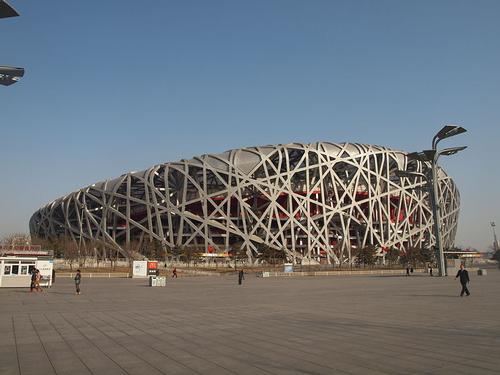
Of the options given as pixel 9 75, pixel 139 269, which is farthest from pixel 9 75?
pixel 139 269

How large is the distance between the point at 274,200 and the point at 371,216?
17973 mm

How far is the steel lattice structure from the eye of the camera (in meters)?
69.8

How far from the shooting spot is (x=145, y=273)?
40.1m

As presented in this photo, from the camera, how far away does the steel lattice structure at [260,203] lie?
69750 millimetres

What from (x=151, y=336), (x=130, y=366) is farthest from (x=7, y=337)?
(x=130, y=366)

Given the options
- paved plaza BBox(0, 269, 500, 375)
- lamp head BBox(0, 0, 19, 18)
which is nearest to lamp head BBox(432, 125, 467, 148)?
paved plaza BBox(0, 269, 500, 375)

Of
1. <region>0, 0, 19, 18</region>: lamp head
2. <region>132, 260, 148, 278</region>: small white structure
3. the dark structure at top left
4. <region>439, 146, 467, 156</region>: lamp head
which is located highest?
<region>439, 146, 467, 156</region>: lamp head

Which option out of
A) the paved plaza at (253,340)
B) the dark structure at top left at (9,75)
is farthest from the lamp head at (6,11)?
the paved plaza at (253,340)

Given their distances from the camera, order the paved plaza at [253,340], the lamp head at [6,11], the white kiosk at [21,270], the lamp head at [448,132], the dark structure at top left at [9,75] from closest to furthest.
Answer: the paved plaza at [253,340], the lamp head at [6,11], the dark structure at top left at [9,75], the white kiosk at [21,270], the lamp head at [448,132]

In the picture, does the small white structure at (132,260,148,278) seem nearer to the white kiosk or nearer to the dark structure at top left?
the white kiosk

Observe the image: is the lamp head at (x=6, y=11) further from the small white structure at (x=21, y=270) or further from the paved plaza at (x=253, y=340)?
→ the small white structure at (x=21, y=270)

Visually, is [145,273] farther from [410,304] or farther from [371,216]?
[371,216]

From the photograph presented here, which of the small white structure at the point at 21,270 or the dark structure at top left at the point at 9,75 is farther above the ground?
the dark structure at top left at the point at 9,75

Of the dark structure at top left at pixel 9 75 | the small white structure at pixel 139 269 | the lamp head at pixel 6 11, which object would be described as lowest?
the small white structure at pixel 139 269
